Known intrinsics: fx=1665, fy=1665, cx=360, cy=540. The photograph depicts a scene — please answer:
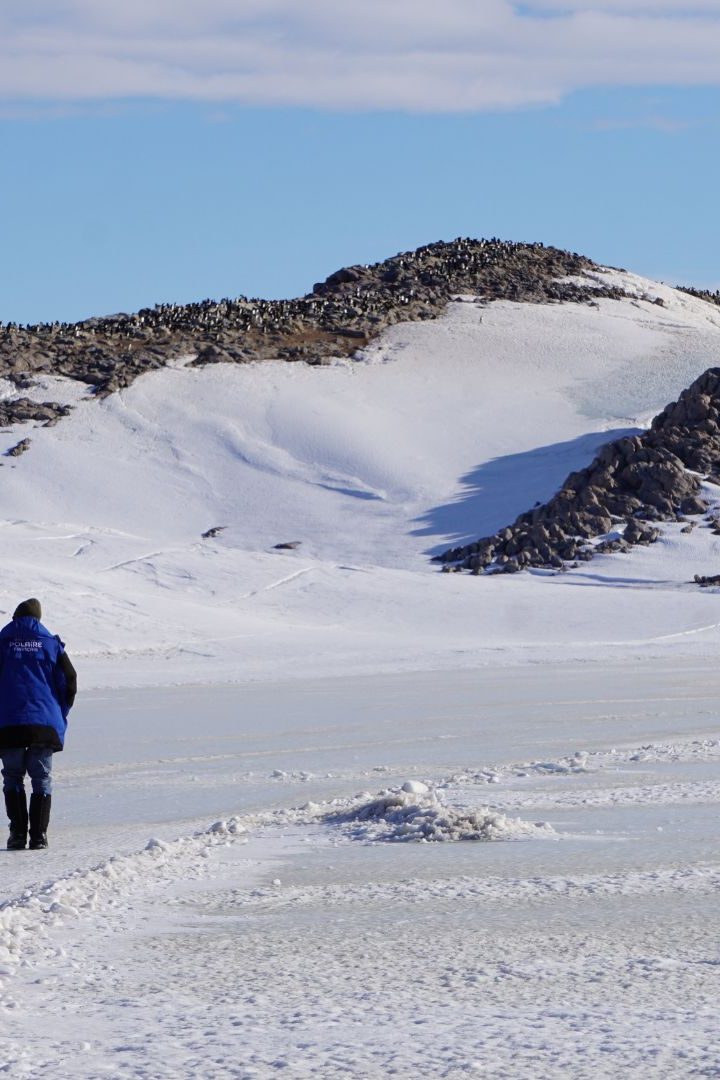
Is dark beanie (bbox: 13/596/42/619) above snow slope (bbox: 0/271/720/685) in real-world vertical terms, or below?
below

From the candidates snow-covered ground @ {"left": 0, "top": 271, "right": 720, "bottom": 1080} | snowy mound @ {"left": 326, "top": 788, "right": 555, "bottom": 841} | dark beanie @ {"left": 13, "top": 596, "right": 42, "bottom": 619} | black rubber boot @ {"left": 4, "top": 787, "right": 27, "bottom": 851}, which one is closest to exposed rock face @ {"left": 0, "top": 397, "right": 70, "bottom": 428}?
snow-covered ground @ {"left": 0, "top": 271, "right": 720, "bottom": 1080}

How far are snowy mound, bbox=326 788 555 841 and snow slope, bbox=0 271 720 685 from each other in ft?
41.8

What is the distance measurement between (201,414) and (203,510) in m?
7.93

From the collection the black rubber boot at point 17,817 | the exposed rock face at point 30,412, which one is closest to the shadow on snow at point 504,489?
the exposed rock face at point 30,412

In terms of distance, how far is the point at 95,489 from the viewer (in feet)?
165

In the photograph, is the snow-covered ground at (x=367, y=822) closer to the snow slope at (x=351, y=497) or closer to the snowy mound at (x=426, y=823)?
the snowy mound at (x=426, y=823)

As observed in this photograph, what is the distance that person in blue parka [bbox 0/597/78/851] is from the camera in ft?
30.7

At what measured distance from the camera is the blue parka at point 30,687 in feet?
30.8

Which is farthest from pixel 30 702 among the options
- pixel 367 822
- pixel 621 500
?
pixel 621 500

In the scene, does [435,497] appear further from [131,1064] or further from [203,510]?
[131,1064]

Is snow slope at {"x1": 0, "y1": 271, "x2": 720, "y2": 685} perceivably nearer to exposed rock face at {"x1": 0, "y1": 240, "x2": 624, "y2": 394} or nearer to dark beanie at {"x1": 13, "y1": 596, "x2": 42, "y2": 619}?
exposed rock face at {"x1": 0, "y1": 240, "x2": 624, "y2": 394}

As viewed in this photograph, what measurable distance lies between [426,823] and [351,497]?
42.0m

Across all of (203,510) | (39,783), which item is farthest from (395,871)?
(203,510)

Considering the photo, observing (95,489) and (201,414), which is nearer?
(95,489)
